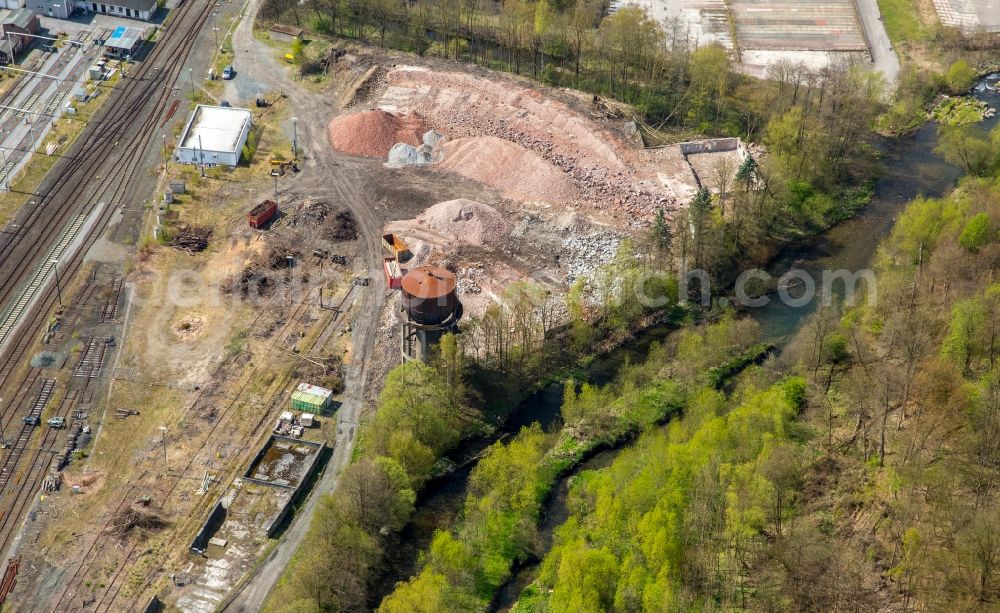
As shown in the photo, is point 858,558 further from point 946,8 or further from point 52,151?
point 946,8

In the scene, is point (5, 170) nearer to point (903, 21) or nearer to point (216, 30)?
point (216, 30)

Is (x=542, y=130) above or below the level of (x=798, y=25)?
below

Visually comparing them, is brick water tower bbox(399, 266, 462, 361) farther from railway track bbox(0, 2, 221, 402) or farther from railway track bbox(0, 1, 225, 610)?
railway track bbox(0, 2, 221, 402)

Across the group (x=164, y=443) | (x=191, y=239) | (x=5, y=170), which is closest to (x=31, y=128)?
(x=5, y=170)

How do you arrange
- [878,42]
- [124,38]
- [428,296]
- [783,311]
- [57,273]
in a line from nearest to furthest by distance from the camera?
[428,296] < [57,273] < [783,311] < [124,38] < [878,42]

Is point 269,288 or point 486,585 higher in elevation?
point 269,288

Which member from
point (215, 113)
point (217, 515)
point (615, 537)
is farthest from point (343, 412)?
point (215, 113)
